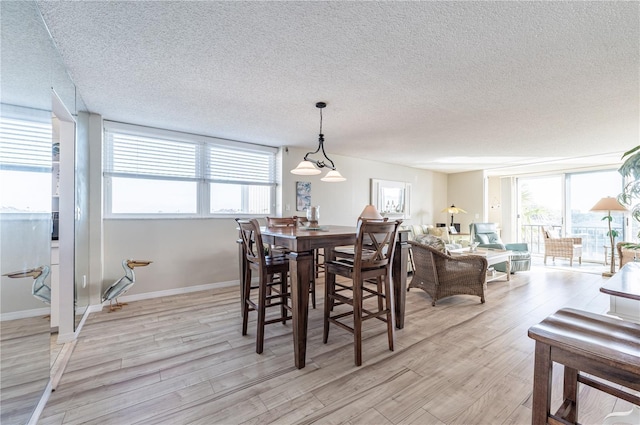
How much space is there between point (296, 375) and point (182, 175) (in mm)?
3212

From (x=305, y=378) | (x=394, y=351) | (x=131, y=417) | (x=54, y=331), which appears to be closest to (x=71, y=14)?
(x=131, y=417)

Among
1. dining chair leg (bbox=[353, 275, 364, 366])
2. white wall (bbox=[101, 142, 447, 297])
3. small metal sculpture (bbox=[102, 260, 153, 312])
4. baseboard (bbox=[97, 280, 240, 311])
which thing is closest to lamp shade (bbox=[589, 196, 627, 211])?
white wall (bbox=[101, 142, 447, 297])

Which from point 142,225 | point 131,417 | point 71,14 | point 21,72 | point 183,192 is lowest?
point 131,417

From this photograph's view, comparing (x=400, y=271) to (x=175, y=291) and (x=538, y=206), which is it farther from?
(x=538, y=206)

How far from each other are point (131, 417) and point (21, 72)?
6.36 feet

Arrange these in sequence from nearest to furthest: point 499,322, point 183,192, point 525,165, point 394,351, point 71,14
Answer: point 71,14 → point 394,351 → point 499,322 → point 183,192 → point 525,165

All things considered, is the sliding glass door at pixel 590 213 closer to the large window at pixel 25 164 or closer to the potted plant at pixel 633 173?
the potted plant at pixel 633 173

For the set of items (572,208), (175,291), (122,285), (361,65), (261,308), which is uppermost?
(361,65)

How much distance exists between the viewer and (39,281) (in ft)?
5.34

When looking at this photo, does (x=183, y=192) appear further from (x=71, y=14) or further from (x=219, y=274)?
(x=71, y=14)

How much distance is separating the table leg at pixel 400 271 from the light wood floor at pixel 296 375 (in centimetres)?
19

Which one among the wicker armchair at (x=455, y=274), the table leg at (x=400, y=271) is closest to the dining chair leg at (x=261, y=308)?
the table leg at (x=400, y=271)

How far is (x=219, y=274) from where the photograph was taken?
166 inches

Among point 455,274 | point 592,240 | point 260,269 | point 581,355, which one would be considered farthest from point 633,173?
point 592,240
